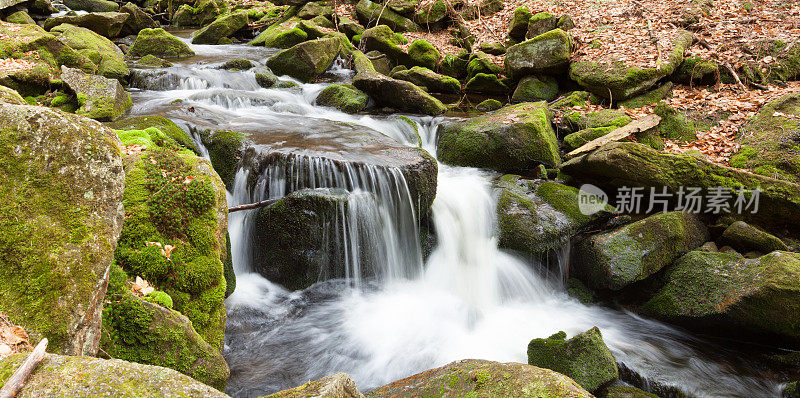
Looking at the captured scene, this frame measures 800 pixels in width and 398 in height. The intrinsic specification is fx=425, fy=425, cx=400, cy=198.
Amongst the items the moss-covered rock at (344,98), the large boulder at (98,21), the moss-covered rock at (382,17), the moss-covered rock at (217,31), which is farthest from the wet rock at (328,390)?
the moss-covered rock at (217,31)

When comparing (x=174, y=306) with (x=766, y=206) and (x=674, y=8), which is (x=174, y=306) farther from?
(x=674, y=8)

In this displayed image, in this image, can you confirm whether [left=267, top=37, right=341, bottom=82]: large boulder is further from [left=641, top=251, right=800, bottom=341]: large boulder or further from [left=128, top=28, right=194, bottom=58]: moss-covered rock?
[left=641, top=251, right=800, bottom=341]: large boulder

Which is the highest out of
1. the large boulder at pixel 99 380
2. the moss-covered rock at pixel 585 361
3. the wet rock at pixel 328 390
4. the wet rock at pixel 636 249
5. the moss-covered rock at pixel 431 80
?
the moss-covered rock at pixel 431 80

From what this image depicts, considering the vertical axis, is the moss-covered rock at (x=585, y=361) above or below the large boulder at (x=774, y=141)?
below

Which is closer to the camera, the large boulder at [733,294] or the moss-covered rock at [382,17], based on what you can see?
the large boulder at [733,294]

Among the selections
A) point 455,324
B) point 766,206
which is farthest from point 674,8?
point 455,324

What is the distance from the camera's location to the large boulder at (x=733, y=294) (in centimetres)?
461

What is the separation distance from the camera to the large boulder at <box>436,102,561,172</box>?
321 inches

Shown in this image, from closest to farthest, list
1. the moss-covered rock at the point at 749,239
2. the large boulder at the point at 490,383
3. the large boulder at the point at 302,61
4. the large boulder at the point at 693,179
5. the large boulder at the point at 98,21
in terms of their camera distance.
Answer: the large boulder at the point at 490,383, the moss-covered rock at the point at 749,239, the large boulder at the point at 693,179, the large boulder at the point at 302,61, the large boulder at the point at 98,21

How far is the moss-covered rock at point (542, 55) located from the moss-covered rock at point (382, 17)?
618 cm

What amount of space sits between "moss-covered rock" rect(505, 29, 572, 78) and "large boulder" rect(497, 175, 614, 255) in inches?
210

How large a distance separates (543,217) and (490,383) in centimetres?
434

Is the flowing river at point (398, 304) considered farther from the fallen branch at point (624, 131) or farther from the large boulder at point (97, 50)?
the large boulder at point (97, 50)

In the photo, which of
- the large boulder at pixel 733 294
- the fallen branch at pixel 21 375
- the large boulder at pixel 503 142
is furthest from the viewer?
the large boulder at pixel 503 142
